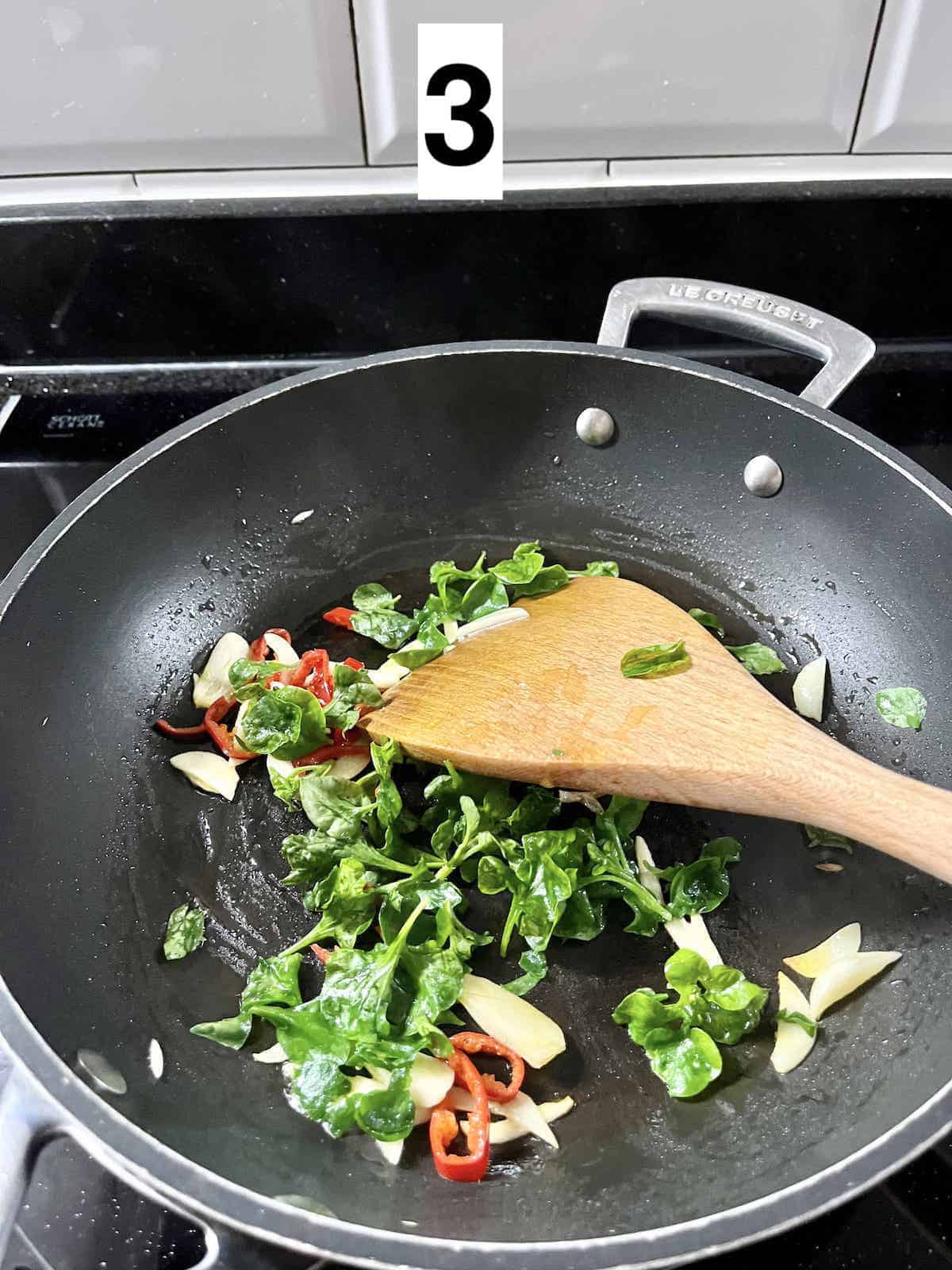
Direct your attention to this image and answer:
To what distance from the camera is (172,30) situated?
1204 mm

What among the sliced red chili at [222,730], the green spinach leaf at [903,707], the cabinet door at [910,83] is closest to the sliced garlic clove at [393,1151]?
the sliced red chili at [222,730]

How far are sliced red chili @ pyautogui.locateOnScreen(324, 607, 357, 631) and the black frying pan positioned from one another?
0.02 m

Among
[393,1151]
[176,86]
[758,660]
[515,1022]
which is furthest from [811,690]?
[176,86]

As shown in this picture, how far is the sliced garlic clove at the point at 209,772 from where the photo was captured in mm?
1129

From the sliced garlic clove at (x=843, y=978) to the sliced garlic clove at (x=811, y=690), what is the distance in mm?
286

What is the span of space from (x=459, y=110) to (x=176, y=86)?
329mm

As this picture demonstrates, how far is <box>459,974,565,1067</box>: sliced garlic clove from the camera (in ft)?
3.07

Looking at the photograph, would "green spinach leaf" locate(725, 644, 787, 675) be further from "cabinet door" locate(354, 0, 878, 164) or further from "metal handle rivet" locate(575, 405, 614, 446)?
"cabinet door" locate(354, 0, 878, 164)

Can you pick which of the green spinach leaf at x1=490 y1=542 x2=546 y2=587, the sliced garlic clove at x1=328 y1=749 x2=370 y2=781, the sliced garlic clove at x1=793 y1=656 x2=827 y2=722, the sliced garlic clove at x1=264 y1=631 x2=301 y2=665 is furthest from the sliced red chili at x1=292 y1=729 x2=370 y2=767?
the sliced garlic clove at x1=793 y1=656 x2=827 y2=722

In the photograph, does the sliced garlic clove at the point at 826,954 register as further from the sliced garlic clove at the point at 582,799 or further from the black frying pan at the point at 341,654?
the sliced garlic clove at the point at 582,799

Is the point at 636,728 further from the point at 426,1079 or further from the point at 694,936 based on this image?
the point at 426,1079

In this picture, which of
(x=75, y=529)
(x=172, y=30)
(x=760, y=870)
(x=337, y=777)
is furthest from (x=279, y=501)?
(x=760, y=870)

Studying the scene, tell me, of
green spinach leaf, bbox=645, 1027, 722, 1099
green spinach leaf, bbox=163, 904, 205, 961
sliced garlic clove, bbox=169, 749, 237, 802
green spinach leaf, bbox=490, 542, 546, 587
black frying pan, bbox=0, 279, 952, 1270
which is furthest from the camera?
green spinach leaf, bbox=490, 542, 546, 587

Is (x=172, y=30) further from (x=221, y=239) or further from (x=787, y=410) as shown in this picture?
(x=787, y=410)
